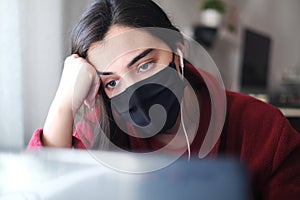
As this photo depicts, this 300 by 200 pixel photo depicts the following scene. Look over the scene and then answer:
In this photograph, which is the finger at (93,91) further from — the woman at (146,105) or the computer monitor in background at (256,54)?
the computer monitor in background at (256,54)

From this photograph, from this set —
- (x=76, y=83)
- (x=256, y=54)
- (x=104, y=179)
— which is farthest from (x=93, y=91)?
(x=256, y=54)

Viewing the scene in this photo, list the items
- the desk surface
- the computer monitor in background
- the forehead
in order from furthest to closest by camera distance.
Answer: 1. the computer monitor in background
2. the forehead
3. the desk surface

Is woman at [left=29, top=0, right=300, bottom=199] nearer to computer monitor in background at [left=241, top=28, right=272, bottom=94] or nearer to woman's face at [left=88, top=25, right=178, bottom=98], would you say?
woman's face at [left=88, top=25, right=178, bottom=98]

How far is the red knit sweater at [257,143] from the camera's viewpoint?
42 cm

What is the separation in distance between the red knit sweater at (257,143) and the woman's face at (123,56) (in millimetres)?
64

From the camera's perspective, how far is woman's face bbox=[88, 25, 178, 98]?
1.38ft

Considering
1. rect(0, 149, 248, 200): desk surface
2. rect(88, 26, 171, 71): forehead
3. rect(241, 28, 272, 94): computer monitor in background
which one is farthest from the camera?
rect(241, 28, 272, 94): computer monitor in background

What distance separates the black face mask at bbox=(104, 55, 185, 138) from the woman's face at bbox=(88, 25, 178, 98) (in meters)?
0.01

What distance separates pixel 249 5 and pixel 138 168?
170 cm

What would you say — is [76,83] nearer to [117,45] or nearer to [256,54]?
[117,45]

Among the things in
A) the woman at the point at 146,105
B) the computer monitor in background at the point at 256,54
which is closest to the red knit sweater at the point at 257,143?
the woman at the point at 146,105

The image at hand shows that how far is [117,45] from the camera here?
1.38ft

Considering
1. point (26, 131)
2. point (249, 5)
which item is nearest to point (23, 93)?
point (26, 131)

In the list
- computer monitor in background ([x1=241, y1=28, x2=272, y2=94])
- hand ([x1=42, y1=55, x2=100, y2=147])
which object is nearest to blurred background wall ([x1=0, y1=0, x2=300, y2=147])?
hand ([x1=42, y1=55, x2=100, y2=147])
